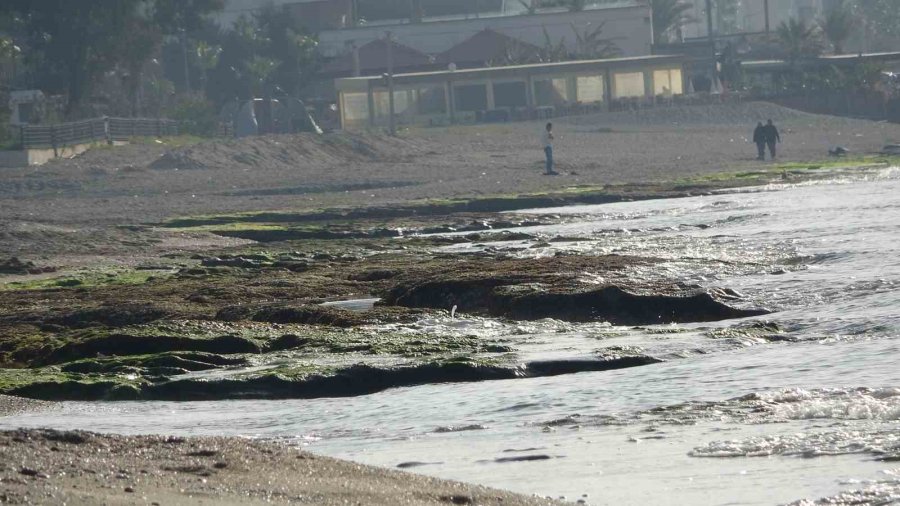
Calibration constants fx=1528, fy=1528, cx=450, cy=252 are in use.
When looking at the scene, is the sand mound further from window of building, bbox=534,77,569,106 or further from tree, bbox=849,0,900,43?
tree, bbox=849,0,900,43

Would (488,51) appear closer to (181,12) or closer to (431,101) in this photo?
(431,101)

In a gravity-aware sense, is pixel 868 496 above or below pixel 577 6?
below

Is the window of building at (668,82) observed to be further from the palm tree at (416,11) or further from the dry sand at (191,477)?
the dry sand at (191,477)

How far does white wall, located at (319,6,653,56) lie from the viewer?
80.8 m

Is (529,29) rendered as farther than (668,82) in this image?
Yes

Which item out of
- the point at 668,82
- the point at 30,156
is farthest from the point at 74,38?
the point at 668,82

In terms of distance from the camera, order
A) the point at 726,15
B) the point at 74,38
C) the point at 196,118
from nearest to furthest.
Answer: the point at 74,38 < the point at 196,118 < the point at 726,15

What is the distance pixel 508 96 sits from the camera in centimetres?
6369

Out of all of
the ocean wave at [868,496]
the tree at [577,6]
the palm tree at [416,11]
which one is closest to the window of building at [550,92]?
the tree at [577,6]

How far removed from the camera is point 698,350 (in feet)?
41.8

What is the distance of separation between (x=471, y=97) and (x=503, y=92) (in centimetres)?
136

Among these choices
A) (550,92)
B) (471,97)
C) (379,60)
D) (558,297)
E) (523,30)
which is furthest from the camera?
(523,30)

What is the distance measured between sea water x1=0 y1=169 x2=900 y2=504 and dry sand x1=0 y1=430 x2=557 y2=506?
62 cm

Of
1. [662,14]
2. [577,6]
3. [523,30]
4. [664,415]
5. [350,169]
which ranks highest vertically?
[577,6]
